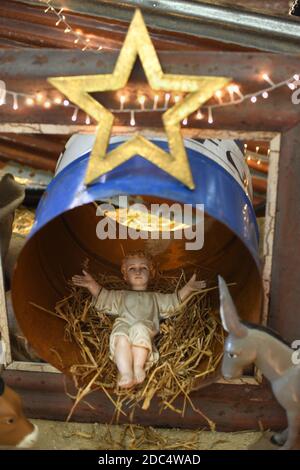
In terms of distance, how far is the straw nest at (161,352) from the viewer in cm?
234

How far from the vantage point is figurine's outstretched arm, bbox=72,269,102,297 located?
2.52m

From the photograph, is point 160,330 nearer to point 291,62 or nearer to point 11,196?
point 11,196

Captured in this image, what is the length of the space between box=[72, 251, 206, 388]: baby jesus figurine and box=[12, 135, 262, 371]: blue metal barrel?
143 mm

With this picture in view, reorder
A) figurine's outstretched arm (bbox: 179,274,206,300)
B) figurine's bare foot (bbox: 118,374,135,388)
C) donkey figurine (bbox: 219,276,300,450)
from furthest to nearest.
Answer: figurine's outstretched arm (bbox: 179,274,206,300)
figurine's bare foot (bbox: 118,374,135,388)
donkey figurine (bbox: 219,276,300,450)

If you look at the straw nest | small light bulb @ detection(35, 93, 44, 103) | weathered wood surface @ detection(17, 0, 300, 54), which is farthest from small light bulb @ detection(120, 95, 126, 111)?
weathered wood surface @ detection(17, 0, 300, 54)

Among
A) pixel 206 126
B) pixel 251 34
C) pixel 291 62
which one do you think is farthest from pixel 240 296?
pixel 251 34

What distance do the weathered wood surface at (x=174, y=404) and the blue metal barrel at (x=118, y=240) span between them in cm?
14

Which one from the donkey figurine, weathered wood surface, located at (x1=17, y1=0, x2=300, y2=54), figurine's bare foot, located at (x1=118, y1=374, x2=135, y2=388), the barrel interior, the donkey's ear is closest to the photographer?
the donkey's ear

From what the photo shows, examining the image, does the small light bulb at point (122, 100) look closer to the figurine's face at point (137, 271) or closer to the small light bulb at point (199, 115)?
the small light bulb at point (199, 115)

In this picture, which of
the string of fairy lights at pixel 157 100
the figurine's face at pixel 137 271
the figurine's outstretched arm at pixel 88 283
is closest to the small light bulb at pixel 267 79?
the string of fairy lights at pixel 157 100

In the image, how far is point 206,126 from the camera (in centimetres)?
211

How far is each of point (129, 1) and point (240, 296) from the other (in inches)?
60.5

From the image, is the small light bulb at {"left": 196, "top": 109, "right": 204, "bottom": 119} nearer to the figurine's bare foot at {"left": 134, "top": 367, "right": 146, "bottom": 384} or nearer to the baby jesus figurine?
the baby jesus figurine

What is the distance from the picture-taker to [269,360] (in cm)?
210
